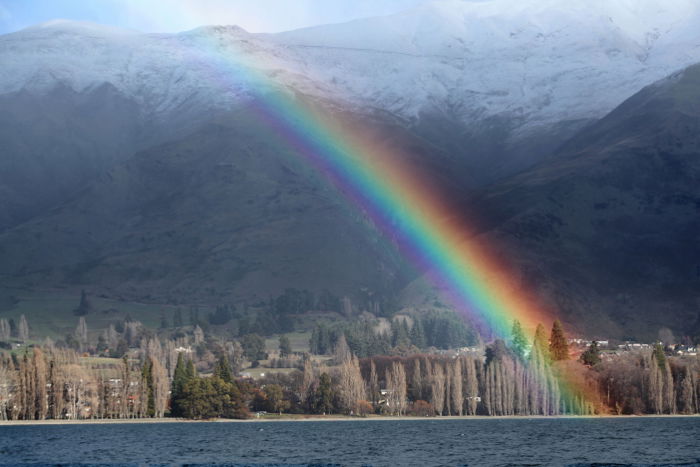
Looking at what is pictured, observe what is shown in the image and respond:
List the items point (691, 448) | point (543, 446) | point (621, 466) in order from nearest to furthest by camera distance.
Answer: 1. point (621, 466)
2. point (691, 448)
3. point (543, 446)

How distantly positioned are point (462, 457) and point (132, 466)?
49.8m

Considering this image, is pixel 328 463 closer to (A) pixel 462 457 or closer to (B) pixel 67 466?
(A) pixel 462 457

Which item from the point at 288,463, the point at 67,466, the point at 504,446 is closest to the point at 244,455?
the point at 288,463

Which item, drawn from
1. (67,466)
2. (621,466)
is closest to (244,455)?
(67,466)

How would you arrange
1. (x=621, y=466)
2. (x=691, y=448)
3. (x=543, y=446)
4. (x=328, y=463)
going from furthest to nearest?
(x=543, y=446) → (x=691, y=448) → (x=328, y=463) → (x=621, y=466)

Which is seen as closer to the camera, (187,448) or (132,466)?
(132,466)

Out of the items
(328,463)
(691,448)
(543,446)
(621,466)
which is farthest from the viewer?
(543,446)

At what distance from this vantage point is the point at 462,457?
17538 centimetres

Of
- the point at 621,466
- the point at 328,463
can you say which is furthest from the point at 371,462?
the point at 621,466

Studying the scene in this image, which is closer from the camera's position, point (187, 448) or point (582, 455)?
point (582, 455)

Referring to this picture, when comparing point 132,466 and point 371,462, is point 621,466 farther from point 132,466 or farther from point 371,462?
point 132,466

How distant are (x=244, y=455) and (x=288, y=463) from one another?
17.7 metres

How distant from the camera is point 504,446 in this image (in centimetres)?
19825

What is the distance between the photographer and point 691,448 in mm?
182375
